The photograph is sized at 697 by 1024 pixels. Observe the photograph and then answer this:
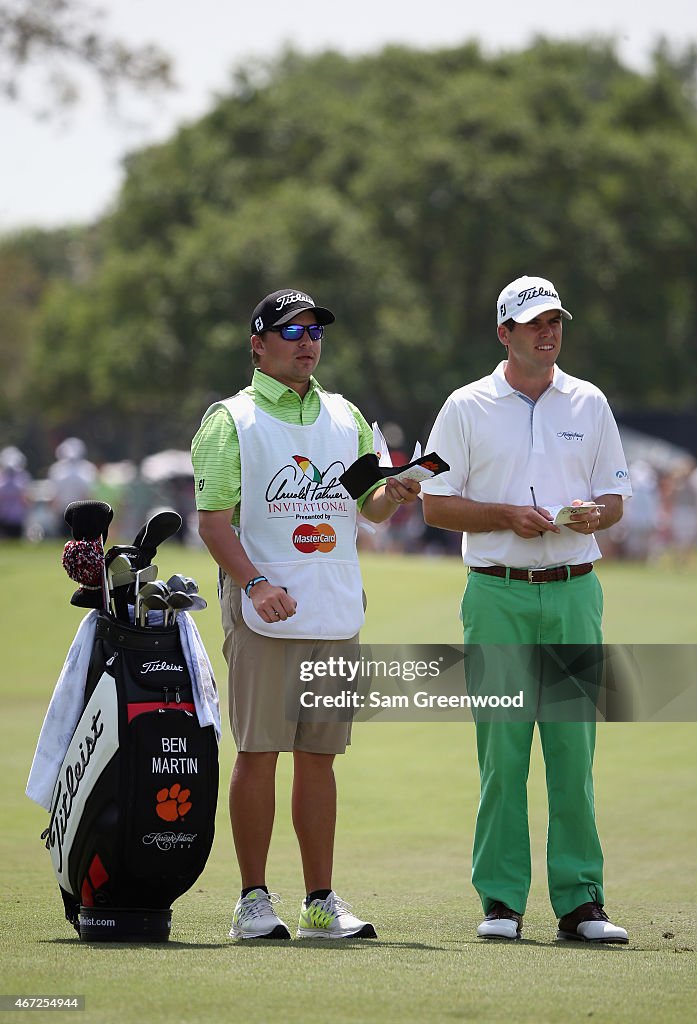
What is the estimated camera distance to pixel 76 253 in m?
88.1

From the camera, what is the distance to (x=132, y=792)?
4.84 metres

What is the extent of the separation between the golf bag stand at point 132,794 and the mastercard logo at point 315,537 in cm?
60

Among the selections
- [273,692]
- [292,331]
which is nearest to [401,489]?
[292,331]

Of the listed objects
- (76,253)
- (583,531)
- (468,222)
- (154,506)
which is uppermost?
(76,253)

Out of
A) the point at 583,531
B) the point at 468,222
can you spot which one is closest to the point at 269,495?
the point at 583,531

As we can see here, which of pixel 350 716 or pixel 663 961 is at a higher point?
pixel 350 716

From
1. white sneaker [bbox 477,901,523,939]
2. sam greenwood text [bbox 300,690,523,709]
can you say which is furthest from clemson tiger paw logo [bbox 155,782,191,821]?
white sneaker [bbox 477,901,523,939]

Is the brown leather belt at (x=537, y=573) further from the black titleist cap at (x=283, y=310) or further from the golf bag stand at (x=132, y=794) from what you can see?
the golf bag stand at (x=132, y=794)

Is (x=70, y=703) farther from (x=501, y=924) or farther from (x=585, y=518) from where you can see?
(x=585, y=518)

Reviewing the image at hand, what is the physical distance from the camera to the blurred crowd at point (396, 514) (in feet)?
85.1

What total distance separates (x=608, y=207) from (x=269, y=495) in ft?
140

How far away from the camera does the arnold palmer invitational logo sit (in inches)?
209

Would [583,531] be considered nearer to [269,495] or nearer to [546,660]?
[546,660]

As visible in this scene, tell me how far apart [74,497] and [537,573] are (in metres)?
21.4
